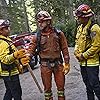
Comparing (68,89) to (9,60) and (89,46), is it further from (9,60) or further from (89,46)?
(9,60)

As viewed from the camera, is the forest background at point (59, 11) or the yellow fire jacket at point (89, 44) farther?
the forest background at point (59, 11)

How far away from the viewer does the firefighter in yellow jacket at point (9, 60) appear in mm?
6449

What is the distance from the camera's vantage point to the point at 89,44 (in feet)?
21.6

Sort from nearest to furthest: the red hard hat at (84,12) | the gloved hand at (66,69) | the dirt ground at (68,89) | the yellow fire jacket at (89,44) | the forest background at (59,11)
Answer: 1. the yellow fire jacket at (89,44)
2. the red hard hat at (84,12)
3. the gloved hand at (66,69)
4. the dirt ground at (68,89)
5. the forest background at (59,11)

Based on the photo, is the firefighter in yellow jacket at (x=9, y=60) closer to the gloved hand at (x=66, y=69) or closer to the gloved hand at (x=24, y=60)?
the gloved hand at (x=24, y=60)

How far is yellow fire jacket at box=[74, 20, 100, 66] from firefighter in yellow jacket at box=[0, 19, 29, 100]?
1.17 meters

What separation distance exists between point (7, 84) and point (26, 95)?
3.01m

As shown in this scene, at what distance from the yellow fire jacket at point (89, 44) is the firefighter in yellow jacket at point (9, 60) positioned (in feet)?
3.83

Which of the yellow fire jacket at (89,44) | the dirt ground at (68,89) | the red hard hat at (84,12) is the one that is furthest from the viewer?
the dirt ground at (68,89)

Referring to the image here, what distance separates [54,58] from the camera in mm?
6988

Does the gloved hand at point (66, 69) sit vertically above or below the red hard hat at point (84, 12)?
below

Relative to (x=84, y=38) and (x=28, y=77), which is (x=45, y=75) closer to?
(x=84, y=38)

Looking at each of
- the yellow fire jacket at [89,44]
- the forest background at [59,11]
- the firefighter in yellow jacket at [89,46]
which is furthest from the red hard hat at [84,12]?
the forest background at [59,11]

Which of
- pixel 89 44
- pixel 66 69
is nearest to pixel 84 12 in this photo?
pixel 89 44
